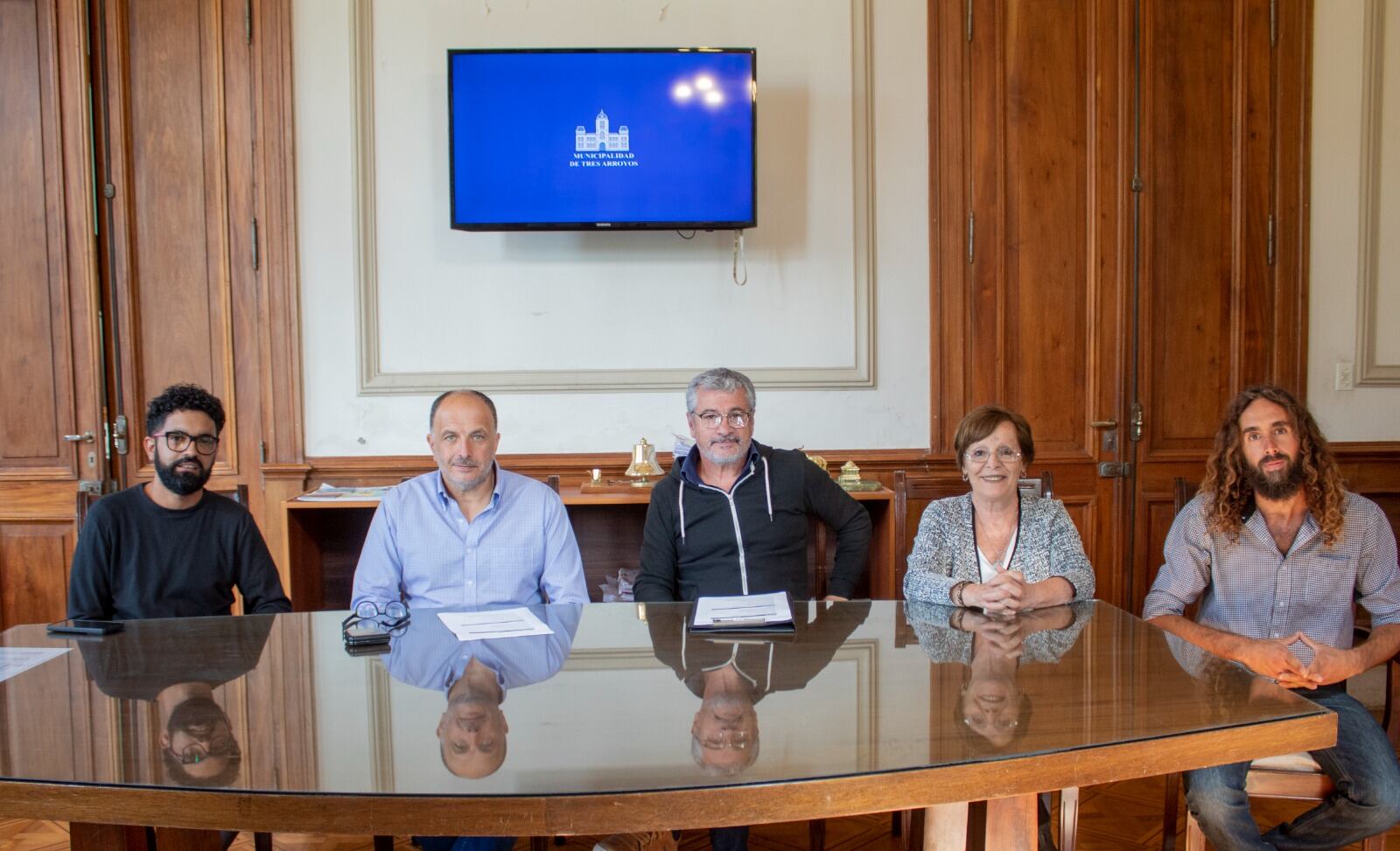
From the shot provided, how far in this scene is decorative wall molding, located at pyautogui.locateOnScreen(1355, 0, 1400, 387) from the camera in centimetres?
369

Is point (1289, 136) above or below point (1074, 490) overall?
above

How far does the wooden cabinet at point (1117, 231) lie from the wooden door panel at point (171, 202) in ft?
8.27

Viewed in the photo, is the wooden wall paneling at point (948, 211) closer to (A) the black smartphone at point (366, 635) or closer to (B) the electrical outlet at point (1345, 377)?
(B) the electrical outlet at point (1345, 377)

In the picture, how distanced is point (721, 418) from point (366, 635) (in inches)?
43.8

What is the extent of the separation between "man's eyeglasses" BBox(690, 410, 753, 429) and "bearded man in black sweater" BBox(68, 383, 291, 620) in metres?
1.09

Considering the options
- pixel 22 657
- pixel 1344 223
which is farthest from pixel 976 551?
pixel 1344 223

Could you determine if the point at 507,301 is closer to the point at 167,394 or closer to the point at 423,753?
the point at 167,394

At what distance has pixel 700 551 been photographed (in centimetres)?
262

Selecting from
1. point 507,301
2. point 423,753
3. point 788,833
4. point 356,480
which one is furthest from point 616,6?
point 423,753

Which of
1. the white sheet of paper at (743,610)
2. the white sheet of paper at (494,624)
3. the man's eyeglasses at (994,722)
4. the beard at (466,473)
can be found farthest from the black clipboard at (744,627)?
the beard at (466,473)

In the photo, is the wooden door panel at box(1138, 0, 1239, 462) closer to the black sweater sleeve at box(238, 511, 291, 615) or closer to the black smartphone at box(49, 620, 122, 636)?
the black sweater sleeve at box(238, 511, 291, 615)

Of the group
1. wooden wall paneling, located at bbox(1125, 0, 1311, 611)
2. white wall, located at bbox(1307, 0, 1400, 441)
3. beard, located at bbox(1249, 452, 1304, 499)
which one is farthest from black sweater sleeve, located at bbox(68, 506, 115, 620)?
white wall, located at bbox(1307, 0, 1400, 441)

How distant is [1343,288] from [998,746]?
3.36m

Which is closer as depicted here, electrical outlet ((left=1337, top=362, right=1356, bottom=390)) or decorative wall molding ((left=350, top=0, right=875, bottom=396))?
decorative wall molding ((left=350, top=0, right=875, bottom=396))
